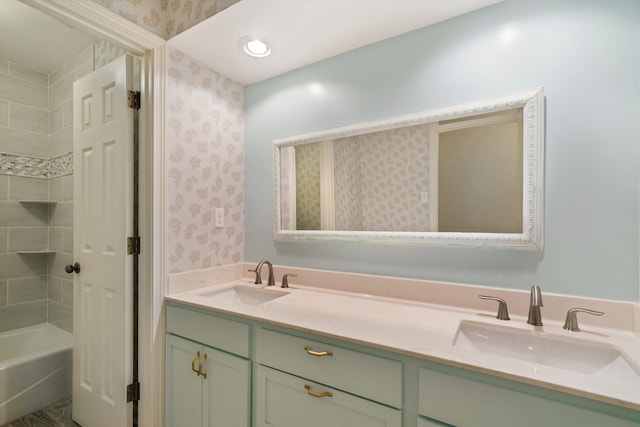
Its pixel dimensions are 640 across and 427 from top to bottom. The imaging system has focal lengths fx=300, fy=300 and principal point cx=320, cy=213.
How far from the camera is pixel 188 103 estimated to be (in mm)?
1715

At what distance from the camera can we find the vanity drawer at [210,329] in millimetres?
1306

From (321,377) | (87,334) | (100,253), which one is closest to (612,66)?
(321,377)

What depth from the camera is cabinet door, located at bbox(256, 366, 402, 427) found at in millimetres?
982

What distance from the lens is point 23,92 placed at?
253 cm

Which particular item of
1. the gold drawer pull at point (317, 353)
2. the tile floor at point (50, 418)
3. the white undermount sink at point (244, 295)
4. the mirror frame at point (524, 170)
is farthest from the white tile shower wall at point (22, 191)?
the gold drawer pull at point (317, 353)

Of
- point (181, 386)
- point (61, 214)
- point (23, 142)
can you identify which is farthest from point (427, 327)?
point (23, 142)

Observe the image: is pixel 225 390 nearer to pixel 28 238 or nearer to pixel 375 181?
pixel 375 181

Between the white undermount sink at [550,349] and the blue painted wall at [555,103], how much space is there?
9.2 inches

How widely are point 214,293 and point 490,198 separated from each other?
1.50 meters

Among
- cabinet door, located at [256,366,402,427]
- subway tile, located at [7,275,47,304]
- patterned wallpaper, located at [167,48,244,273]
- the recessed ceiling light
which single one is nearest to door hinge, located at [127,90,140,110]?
patterned wallpaper, located at [167,48,244,273]

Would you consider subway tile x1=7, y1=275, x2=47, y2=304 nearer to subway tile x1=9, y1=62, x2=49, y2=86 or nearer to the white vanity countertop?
subway tile x1=9, y1=62, x2=49, y2=86

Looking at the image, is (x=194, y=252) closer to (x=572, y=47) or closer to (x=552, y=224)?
(x=552, y=224)

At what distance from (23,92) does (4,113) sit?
0.23m

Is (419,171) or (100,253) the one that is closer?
(419,171)
